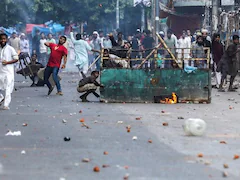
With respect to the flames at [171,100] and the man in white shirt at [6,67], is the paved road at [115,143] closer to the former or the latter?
the man in white shirt at [6,67]

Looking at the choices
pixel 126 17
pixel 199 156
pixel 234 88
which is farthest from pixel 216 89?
pixel 126 17

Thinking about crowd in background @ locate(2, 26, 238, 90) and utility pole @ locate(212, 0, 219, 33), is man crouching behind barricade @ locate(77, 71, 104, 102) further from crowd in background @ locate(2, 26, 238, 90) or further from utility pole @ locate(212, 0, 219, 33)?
utility pole @ locate(212, 0, 219, 33)

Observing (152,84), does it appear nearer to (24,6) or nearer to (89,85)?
(89,85)

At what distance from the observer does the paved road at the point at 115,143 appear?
7348mm

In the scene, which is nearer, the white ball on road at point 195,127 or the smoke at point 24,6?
the white ball on road at point 195,127

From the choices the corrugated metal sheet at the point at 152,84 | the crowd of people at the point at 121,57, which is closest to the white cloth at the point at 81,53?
the crowd of people at the point at 121,57

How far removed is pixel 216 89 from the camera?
66.5ft

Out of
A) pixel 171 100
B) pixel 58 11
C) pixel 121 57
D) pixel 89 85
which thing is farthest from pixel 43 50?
pixel 171 100

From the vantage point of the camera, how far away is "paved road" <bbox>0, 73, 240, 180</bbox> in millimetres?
7348

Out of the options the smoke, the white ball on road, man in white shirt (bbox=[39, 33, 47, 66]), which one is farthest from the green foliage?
the white ball on road

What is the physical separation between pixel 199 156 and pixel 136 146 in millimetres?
1139

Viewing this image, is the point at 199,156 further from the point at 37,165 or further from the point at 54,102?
the point at 54,102

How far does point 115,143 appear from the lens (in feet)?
30.9

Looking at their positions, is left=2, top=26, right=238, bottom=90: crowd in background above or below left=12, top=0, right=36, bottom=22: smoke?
below
